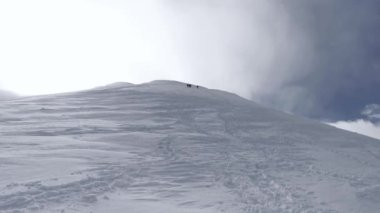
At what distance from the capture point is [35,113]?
820 inches

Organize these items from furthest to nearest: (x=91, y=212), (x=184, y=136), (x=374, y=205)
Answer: (x=184, y=136)
(x=374, y=205)
(x=91, y=212)

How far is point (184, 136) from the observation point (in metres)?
17.2

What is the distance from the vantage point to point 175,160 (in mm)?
13562

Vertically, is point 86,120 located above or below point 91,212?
above

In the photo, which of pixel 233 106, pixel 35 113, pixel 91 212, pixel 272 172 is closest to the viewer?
pixel 91 212

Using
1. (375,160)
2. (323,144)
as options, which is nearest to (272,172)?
(375,160)

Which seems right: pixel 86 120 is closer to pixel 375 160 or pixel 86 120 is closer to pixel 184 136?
pixel 184 136

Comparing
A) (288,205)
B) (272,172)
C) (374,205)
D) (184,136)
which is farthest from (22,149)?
(374,205)

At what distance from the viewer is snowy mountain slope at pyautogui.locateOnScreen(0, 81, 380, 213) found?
968 cm

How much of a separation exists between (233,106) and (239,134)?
6608mm

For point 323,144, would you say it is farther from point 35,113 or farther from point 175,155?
point 35,113

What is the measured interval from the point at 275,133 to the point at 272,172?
6555 mm

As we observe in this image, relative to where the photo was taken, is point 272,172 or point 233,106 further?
point 233,106

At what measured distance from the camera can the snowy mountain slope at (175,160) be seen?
968cm
